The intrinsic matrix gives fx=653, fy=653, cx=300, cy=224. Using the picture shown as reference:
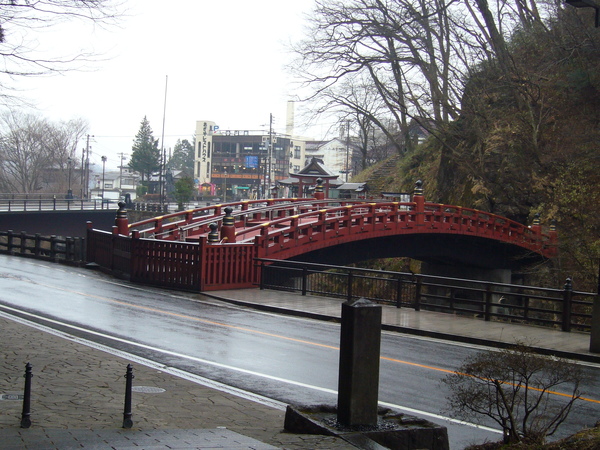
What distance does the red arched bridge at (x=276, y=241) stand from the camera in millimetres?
22000

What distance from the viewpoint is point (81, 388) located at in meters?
8.90

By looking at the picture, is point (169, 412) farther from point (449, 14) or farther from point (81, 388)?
point (449, 14)

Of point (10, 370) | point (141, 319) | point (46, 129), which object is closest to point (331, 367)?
point (10, 370)

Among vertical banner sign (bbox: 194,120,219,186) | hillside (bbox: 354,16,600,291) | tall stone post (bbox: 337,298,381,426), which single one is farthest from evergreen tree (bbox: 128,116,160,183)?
tall stone post (bbox: 337,298,381,426)

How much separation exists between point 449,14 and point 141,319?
35.0 meters

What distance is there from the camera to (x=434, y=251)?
34656 millimetres

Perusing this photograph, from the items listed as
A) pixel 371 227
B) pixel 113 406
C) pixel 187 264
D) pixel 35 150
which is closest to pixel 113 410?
pixel 113 406

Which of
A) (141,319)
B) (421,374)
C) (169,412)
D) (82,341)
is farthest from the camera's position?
(141,319)

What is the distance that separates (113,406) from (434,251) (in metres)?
28.3

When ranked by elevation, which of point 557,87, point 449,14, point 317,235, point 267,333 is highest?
point 449,14

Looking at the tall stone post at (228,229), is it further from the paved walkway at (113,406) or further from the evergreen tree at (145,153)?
the evergreen tree at (145,153)

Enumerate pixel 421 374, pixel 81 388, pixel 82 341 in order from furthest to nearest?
pixel 82 341 → pixel 421 374 → pixel 81 388

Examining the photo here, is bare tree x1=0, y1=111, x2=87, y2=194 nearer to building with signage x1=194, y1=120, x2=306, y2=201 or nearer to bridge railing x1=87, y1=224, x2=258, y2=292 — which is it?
building with signage x1=194, y1=120, x2=306, y2=201

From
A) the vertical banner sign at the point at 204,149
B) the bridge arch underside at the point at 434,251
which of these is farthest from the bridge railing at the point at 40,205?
the vertical banner sign at the point at 204,149
